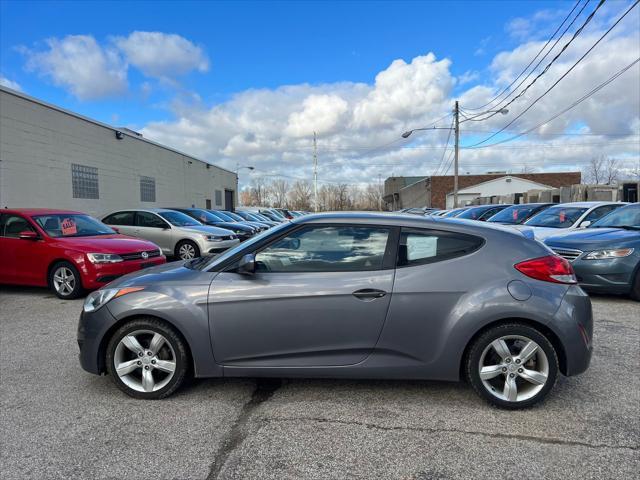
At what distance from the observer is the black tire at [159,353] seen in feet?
10.7

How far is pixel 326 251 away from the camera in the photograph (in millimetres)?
3328

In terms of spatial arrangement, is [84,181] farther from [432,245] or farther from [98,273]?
[432,245]

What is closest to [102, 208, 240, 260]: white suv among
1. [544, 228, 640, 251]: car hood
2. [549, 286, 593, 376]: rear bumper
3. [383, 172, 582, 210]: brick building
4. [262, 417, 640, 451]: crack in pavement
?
[544, 228, 640, 251]: car hood

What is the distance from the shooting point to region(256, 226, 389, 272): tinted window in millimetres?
3260

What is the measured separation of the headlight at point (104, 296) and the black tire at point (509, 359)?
8.47 ft

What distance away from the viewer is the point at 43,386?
364 cm

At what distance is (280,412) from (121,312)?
1.43m

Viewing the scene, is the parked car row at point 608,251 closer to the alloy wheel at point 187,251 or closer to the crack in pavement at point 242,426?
the crack in pavement at point 242,426

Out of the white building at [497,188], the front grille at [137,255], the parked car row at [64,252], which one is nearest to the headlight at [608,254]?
the parked car row at [64,252]

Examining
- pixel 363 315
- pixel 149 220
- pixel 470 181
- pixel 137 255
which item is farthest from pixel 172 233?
pixel 470 181

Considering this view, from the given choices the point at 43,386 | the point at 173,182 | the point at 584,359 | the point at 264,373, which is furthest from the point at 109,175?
the point at 584,359

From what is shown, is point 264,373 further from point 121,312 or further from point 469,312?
point 469,312

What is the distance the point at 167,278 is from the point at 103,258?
4202 millimetres

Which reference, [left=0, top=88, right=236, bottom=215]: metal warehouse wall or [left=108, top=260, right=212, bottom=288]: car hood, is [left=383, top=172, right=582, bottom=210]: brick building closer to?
[left=0, top=88, right=236, bottom=215]: metal warehouse wall
